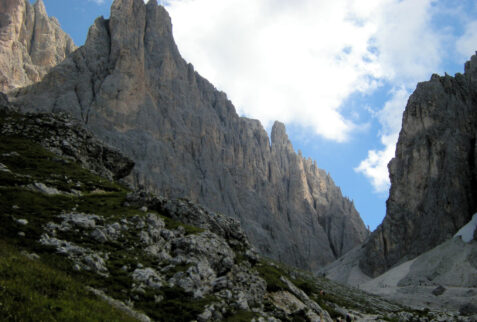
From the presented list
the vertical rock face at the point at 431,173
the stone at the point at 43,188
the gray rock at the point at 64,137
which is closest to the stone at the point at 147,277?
the stone at the point at 43,188

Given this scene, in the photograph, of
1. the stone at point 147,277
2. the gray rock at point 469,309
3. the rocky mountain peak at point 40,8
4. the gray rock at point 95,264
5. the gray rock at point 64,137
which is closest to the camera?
the gray rock at point 95,264

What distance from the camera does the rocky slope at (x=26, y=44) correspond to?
127 m

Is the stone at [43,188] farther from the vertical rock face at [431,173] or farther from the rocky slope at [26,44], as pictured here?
the vertical rock face at [431,173]

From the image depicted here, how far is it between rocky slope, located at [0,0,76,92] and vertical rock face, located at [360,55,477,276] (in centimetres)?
12891

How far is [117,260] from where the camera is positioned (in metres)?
22.3

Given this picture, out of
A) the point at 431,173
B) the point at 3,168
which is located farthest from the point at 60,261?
the point at 431,173

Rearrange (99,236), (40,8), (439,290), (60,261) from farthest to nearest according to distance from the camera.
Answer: (40,8) < (439,290) < (99,236) < (60,261)

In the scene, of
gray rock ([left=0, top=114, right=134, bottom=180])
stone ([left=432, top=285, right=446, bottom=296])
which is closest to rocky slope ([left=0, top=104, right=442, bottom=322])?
gray rock ([left=0, top=114, right=134, bottom=180])

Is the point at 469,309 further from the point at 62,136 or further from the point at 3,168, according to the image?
the point at 3,168

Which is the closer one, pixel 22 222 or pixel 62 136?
pixel 22 222

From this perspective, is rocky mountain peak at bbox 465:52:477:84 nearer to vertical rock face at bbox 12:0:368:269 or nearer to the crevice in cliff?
the crevice in cliff

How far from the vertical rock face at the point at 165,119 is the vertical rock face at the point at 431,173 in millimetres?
43665

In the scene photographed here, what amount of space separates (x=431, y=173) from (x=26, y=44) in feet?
498

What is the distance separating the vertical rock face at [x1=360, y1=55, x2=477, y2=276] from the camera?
400 feet
